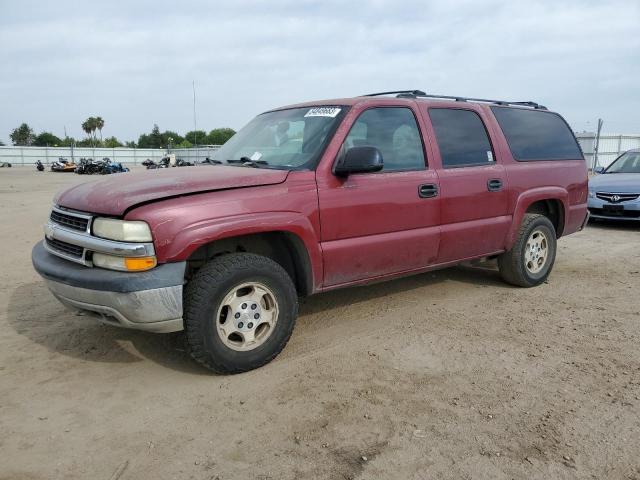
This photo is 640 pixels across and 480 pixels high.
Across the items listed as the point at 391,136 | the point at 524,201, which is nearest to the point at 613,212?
the point at 524,201

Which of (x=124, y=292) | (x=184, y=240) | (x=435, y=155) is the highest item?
(x=435, y=155)

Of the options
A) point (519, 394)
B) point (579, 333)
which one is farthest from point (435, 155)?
point (519, 394)

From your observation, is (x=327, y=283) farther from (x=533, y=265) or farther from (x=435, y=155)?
(x=533, y=265)

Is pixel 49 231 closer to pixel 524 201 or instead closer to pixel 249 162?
pixel 249 162

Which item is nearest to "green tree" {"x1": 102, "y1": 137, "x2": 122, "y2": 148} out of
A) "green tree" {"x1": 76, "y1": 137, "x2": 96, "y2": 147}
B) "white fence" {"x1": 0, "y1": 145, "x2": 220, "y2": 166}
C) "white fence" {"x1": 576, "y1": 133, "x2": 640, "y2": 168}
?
"green tree" {"x1": 76, "y1": 137, "x2": 96, "y2": 147}

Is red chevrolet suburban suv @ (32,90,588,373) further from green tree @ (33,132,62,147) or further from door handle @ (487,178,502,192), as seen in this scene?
green tree @ (33,132,62,147)

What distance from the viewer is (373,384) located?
331 centimetres

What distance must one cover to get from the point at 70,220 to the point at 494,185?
3.61 meters

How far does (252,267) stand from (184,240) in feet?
1.62

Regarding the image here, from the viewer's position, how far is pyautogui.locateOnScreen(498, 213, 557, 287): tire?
529cm

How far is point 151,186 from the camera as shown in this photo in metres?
3.35

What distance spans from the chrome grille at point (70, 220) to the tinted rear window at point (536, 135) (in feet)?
12.9

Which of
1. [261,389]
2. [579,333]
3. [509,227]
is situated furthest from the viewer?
[509,227]

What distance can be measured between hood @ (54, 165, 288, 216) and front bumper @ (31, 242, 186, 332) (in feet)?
1.31
